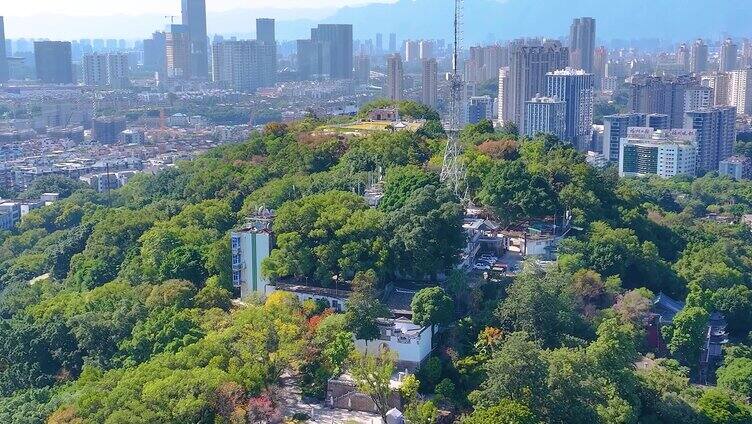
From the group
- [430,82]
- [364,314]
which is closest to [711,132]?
[430,82]

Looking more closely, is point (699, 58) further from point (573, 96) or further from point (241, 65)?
point (241, 65)

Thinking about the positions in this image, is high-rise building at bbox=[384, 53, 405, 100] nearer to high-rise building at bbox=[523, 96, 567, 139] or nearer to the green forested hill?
high-rise building at bbox=[523, 96, 567, 139]

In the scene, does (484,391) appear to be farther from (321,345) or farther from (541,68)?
(541,68)

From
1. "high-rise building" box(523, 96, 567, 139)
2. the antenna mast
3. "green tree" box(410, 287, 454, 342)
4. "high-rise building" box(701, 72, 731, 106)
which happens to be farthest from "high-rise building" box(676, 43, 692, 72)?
"green tree" box(410, 287, 454, 342)

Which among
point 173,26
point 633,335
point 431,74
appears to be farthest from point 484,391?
point 173,26

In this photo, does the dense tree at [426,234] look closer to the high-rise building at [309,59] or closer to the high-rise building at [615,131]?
the high-rise building at [615,131]

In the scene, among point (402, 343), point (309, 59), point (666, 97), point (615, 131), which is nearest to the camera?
point (402, 343)
